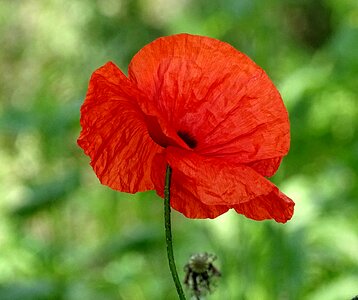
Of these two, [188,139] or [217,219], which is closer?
[188,139]

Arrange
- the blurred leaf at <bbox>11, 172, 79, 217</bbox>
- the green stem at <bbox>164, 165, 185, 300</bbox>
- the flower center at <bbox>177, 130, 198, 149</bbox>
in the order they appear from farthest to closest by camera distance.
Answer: the blurred leaf at <bbox>11, 172, 79, 217</bbox>, the flower center at <bbox>177, 130, 198, 149</bbox>, the green stem at <bbox>164, 165, 185, 300</bbox>

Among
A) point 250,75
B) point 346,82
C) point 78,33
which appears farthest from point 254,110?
point 78,33

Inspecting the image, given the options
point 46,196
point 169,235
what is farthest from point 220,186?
point 46,196

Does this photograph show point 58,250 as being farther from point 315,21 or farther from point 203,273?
point 315,21

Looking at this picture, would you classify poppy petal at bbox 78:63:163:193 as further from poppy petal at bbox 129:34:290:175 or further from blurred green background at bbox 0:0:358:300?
blurred green background at bbox 0:0:358:300

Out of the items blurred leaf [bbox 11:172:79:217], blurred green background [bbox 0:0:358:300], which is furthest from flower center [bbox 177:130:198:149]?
blurred leaf [bbox 11:172:79:217]

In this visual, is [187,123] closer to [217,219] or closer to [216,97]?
[216,97]
